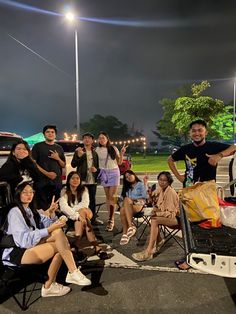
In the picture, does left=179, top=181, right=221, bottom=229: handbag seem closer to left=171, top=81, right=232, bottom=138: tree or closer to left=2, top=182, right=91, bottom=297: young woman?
left=2, top=182, right=91, bottom=297: young woman

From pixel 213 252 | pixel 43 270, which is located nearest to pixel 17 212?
pixel 43 270

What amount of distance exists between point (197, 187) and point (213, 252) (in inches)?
35.7

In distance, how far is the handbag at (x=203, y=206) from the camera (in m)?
2.98

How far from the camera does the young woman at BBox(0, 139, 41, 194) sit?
13.3 ft

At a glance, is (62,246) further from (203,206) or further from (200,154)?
Answer: (200,154)

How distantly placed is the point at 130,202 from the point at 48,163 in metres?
1.46

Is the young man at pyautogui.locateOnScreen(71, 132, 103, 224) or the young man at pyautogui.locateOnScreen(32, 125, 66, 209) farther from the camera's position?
the young man at pyautogui.locateOnScreen(71, 132, 103, 224)

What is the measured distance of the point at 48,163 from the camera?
16.2 ft

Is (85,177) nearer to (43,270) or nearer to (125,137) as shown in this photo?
(43,270)

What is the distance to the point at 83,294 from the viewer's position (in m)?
3.30

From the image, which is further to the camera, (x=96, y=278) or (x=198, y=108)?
(x=198, y=108)

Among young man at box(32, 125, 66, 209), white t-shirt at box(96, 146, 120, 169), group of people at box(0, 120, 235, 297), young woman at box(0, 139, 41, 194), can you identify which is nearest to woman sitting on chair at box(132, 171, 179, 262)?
group of people at box(0, 120, 235, 297)

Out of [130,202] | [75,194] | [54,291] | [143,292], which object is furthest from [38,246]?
[130,202]

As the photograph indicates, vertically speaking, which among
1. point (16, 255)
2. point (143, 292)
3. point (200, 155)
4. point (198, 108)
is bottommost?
point (143, 292)
